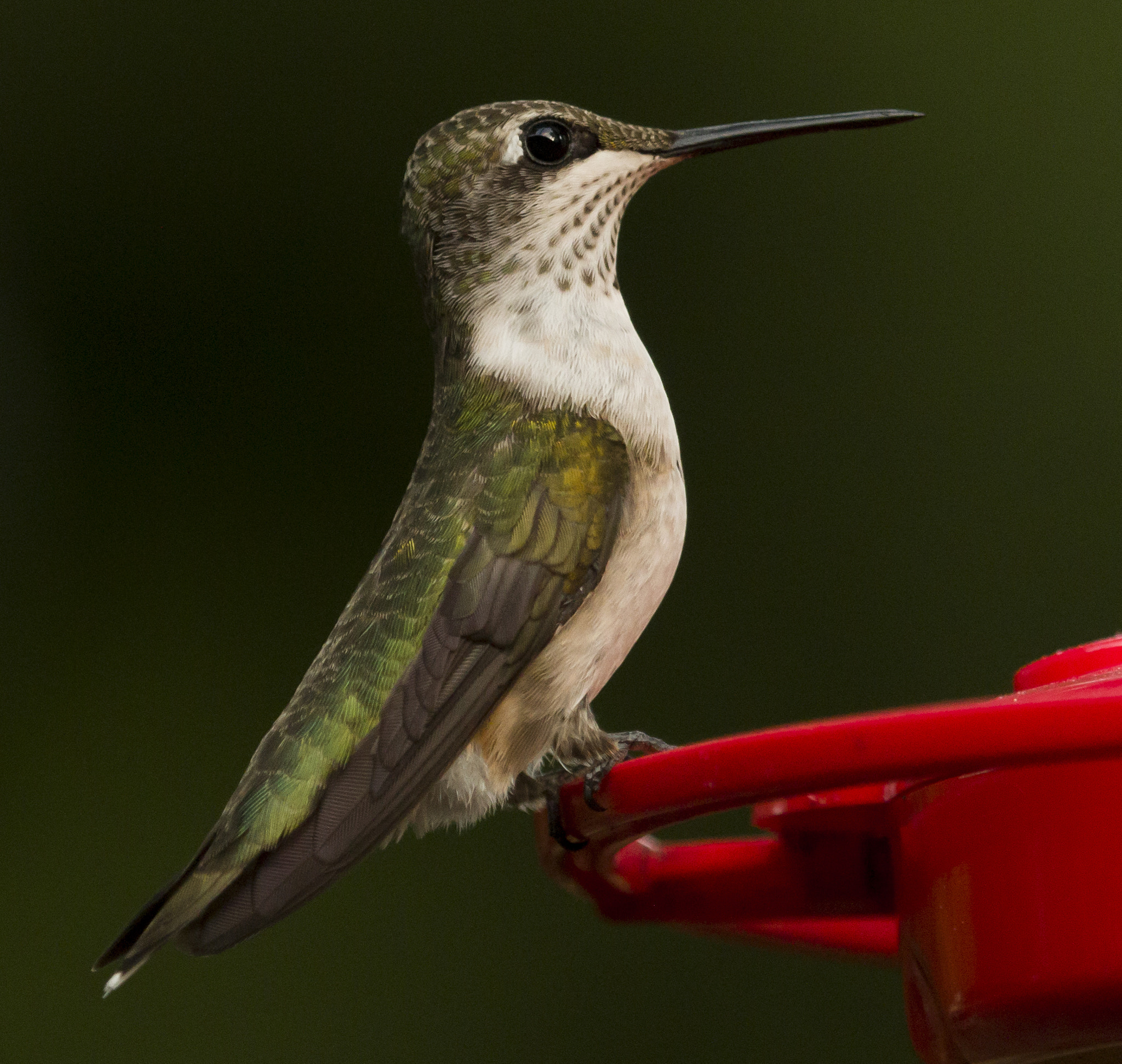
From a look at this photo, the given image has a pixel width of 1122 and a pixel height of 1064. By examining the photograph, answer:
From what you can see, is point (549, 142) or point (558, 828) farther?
point (549, 142)

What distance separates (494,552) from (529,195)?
2.05 feet

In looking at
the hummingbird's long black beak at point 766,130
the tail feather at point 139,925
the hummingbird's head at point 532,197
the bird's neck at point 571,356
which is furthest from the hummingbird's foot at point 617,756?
the hummingbird's long black beak at point 766,130

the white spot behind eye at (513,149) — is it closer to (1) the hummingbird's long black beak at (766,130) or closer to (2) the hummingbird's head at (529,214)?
(2) the hummingbird's head at (529,214)

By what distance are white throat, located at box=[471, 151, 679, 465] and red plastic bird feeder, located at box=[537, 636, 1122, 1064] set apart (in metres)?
0.66

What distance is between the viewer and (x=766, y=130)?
216cm

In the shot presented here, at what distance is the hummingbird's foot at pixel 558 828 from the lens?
1.58m

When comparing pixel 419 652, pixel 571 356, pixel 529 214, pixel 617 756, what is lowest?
pixel 617 756

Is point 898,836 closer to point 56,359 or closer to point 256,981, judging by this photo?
point 256,981

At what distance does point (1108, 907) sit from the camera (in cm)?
118

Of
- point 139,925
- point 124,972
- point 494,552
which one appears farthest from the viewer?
point 494,552

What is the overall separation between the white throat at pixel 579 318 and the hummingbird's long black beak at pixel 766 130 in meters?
0.05

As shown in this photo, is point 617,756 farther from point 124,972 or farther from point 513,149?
point 513,149

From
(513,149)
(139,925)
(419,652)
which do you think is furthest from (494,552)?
(513,149)

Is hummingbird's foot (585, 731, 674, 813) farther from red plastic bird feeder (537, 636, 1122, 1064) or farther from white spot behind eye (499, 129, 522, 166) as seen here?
white spot behind eye (499, 129, 522, 166)
